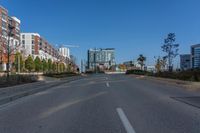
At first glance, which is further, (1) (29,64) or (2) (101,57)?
(2) (101,57)

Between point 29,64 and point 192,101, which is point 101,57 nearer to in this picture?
point 29,64

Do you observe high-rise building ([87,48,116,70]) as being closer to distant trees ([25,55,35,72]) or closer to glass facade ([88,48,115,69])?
glass facade ([88,48,115,69])

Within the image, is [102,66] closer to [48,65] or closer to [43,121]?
[48,65]

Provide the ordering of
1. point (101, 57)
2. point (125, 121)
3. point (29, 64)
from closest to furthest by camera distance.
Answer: point (125, 121)
point (29, 64)
point (101, 57)

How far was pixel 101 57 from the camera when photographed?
180125mm

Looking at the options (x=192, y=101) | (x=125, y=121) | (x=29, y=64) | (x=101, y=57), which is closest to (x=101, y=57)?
(x=101, y=57)

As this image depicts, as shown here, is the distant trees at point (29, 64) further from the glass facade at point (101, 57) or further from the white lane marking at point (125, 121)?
the white lane marking at point (125, 121)

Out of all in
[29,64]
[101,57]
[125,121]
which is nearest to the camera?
[125,121]

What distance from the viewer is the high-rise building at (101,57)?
176375mm

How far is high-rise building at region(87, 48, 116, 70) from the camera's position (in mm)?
176375

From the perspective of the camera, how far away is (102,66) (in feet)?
594

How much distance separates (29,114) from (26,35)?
6535 inches

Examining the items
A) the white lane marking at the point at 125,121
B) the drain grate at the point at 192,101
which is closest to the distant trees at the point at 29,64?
the drain grate at the point at 192,101

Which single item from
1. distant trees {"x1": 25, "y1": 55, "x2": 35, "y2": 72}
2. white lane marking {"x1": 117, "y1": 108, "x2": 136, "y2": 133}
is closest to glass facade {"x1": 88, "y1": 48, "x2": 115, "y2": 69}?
distant trees {"x1": 25, "y1": 55, "x2": 35, "y2": 72}
